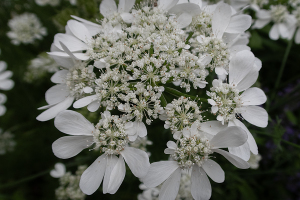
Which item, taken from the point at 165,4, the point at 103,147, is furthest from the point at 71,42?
the point at 103,147

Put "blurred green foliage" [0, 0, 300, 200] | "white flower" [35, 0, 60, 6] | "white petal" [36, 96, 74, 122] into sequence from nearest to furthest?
→ 1. "white petal" [36, 96, 74, 122]
2. "blurred green foliage" [0, 0, 300, 200]
3. "white flower" [35, 0, 60, 6]

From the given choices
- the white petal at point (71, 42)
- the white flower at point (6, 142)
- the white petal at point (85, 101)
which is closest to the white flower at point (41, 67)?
the white flower at point (6, 142)

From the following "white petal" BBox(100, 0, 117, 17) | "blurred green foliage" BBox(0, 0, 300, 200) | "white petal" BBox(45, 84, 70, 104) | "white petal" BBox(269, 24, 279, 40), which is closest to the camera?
"white petal" BBox(45, 84, 70, 104)

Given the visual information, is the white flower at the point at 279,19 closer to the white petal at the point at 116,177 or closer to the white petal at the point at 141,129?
the white petal at the point at 141,129

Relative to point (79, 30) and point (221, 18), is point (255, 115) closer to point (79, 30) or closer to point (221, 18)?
point (221, 18)

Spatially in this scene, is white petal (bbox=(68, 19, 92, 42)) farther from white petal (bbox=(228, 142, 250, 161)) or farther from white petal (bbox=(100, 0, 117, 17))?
white petal (bbox=(228, 142, 250, 161))

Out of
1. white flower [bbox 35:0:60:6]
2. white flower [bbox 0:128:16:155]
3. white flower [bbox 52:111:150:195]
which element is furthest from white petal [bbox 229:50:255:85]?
white flower [bbox 0:128:16:155]

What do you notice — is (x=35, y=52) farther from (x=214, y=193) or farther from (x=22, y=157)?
(x=214, y=193)
